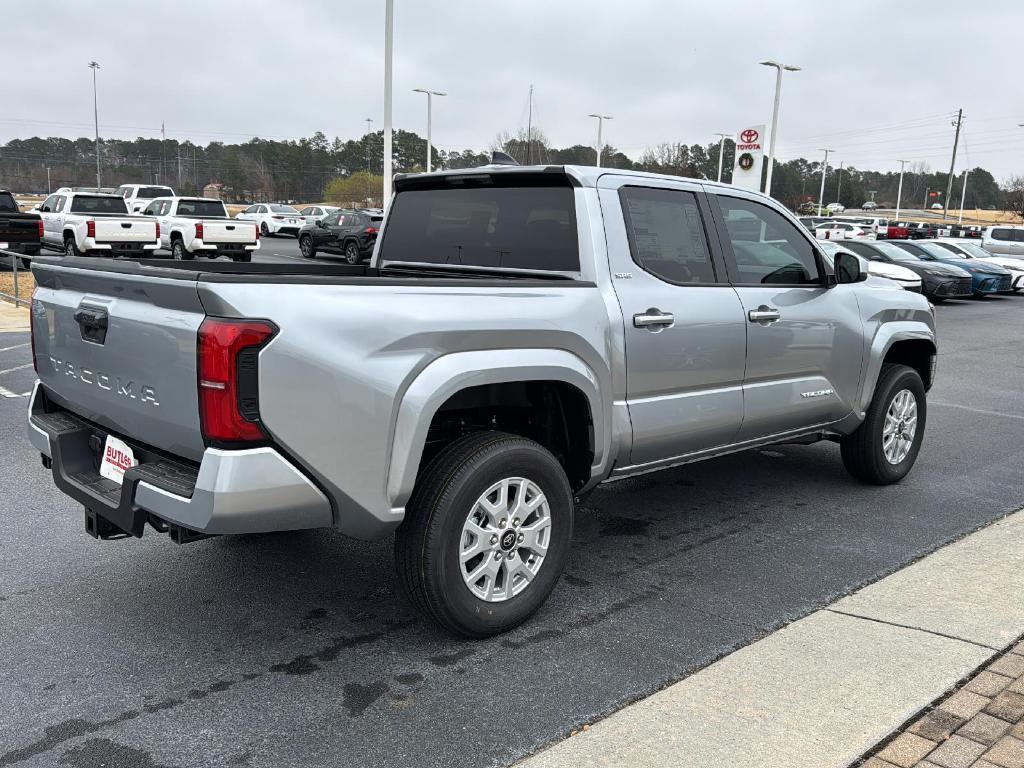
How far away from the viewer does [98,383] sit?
338cm

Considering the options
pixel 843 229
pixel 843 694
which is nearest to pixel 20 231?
pixel 843 694

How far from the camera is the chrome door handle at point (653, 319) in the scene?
402 centimetres

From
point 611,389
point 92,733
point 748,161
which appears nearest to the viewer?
point 92,733

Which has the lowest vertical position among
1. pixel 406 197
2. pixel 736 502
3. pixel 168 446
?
pixel 736 502

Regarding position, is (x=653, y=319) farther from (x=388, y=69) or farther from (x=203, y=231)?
(x=203, y=231)

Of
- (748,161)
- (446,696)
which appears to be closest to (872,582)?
(446,696)

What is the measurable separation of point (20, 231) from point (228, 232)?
459cm

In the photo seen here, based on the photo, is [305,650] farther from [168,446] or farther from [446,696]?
[168,446]

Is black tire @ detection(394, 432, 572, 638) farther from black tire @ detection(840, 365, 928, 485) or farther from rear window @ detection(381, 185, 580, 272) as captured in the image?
black tire @ detection(840, 365, 928, 485)

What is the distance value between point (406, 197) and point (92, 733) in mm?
3076

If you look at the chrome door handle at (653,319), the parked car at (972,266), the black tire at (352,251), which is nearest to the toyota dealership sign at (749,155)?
the parked car at (972,266)

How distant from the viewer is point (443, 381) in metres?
3.27

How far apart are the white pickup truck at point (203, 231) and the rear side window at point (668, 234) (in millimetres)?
18343

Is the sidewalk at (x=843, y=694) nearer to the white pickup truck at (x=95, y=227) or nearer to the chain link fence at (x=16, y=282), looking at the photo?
the chain link fence at (x=16, y=282)
